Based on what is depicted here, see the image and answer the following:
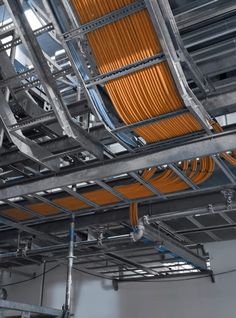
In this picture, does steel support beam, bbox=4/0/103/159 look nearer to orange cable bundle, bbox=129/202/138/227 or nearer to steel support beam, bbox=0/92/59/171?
steel support beam, bbox=0/92/59/171

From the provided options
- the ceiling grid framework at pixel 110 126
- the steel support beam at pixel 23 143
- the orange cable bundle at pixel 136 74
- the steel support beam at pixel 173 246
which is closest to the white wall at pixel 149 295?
the steel support beam at pixel 173 246

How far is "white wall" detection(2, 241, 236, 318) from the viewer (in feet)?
15.4

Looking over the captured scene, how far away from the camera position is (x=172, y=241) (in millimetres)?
4051

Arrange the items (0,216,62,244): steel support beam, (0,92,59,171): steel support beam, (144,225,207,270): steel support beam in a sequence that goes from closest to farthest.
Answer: (0,92,59,171): steel support beam → (144,225,207,270): steel support beam → (0,216,62,244): steel support beam

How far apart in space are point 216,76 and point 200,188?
2.95 ft

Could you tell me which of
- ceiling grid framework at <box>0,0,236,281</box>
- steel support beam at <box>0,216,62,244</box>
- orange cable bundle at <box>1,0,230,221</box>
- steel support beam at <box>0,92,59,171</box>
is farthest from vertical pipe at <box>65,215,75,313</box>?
orange cable bundle at <box>1,0,230,221</box>

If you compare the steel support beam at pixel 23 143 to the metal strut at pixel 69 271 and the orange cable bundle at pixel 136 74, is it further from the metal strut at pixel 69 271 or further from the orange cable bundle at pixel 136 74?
the metal strut at pixel 69 271

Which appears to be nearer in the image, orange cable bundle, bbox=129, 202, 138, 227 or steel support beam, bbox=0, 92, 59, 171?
steel support beam, bbox=0, 92, 59, 171

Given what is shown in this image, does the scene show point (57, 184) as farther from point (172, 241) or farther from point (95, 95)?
point (172, 241)

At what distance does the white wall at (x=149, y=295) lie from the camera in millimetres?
4695

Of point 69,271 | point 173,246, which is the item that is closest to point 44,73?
point 69,271

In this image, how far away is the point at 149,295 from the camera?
5203 mm

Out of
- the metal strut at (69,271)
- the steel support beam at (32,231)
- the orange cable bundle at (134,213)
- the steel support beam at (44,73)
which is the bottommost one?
the metal strut at (69,271)

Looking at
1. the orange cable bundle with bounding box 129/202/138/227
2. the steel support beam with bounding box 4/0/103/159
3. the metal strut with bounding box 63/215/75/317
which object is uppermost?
the steel support beam with bounding box 4/0/103/159
